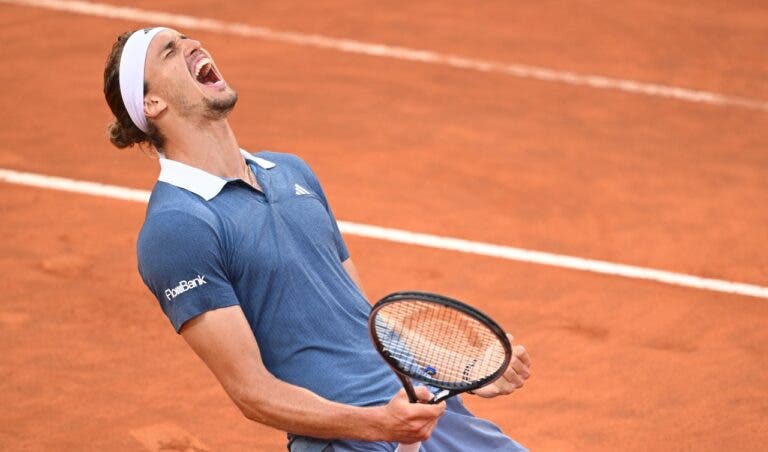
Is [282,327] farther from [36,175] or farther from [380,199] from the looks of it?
[36,175]

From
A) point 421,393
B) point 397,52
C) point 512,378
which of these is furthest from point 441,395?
point 397,52

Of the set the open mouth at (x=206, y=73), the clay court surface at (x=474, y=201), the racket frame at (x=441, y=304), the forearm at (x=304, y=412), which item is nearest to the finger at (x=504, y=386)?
the racket frame at (x=441, y=304)

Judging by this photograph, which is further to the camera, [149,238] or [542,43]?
[542,43]

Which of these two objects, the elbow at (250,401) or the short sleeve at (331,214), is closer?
the elbow at (250,401)

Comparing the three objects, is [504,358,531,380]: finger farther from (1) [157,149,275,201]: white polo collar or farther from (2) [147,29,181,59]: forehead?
(2) [147,29,181,59]: forehead

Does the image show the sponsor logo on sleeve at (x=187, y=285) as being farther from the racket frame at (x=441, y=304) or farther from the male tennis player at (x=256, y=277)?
the racket frame at (x=441, y=304)

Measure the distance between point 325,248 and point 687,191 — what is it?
473 centimetres

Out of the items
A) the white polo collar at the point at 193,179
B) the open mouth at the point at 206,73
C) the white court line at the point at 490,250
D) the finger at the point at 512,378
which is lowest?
the white court line at the point at 490,250

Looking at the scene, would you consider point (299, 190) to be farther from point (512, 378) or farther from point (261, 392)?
point (512, 378)

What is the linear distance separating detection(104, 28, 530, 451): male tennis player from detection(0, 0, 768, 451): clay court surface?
6.35 feet

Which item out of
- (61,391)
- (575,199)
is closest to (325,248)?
(61,391)

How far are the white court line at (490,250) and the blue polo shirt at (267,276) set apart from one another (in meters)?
3.40

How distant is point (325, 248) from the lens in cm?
471

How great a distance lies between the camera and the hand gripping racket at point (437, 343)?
4133 millimetres
